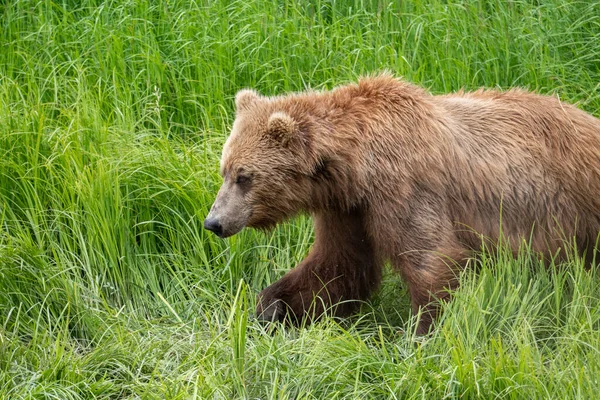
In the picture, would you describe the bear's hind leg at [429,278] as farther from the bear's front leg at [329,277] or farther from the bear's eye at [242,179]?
the bear's eye at [242,179]

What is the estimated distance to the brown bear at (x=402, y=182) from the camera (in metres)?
5.43

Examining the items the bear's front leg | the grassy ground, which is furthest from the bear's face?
the grassy ground

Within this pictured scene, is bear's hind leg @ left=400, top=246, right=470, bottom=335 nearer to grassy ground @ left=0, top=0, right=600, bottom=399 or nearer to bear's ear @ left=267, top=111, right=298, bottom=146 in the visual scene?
grassy ground @ left=0, top=0, right=600, bottom=399

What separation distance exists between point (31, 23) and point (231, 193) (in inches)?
131

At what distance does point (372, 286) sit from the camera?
234 inches

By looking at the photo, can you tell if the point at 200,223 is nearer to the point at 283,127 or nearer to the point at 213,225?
Answer: the point at 213,225

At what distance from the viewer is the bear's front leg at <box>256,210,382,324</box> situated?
19.0ft

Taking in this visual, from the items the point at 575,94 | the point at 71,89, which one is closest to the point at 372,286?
the point at 575,94

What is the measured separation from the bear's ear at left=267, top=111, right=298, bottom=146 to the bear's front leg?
1.68 ft

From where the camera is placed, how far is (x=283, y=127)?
5.46 m

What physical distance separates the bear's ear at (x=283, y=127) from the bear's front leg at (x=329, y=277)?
51 centimetres

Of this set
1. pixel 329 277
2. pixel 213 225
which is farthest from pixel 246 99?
pixel 329 277

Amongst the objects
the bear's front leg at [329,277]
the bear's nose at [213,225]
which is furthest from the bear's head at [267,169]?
the bear's front leg at [329,277]

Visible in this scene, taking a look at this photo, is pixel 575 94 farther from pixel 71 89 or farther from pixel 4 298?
pixel 4 298
